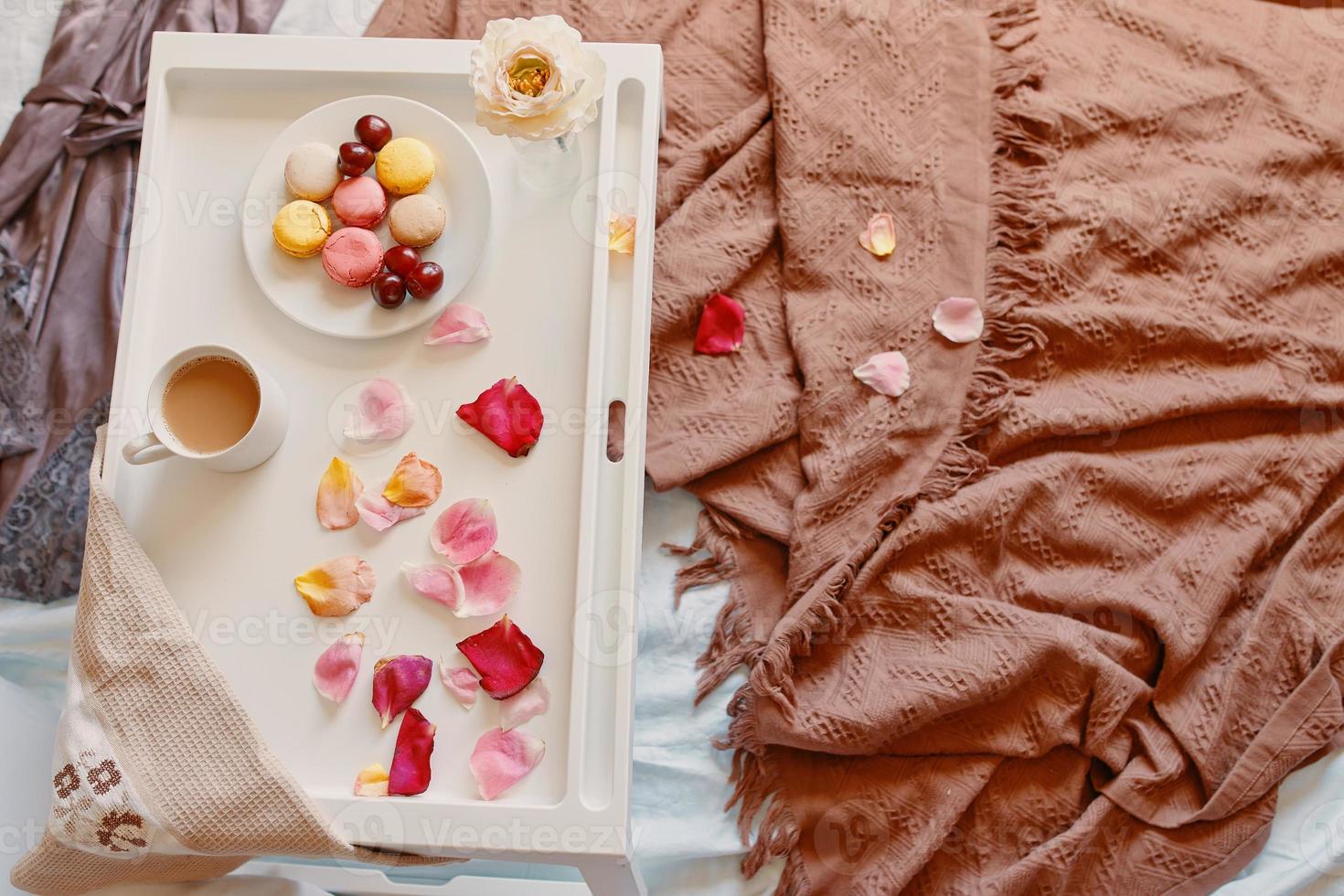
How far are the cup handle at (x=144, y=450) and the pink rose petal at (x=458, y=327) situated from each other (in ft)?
0.79

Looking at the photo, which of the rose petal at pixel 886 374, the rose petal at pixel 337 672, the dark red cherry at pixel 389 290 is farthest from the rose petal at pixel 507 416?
the rose petal at pixel 886 374

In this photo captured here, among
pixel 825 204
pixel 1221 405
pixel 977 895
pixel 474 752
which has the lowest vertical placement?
pixel 977 895

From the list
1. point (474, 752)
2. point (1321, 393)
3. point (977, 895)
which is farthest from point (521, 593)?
point (1321, 393)

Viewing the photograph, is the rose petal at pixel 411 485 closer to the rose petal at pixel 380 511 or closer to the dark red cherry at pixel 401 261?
the rose petal at pixel 380 511

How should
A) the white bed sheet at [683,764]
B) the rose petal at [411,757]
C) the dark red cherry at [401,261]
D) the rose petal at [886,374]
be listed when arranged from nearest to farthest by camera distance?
the rose petal at [411,757]
the dark red cherry at [401,261]
the white bed sheet at [683,764]
the rose petal at [886,374]

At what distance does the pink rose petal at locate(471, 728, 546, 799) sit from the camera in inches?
33.5

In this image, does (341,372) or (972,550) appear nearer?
(341,372)

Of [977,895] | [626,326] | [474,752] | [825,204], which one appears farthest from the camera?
[825,204]

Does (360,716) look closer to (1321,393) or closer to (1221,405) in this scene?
(1221,405)

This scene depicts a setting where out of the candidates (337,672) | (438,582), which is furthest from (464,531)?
(337,672)

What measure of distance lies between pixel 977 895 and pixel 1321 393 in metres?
0.68

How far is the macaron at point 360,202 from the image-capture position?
3.17 feet

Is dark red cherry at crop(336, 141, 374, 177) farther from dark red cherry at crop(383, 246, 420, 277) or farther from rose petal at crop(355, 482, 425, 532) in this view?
rose petal at crop(355, 482, 425, 532)

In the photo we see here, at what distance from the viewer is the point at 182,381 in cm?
89
